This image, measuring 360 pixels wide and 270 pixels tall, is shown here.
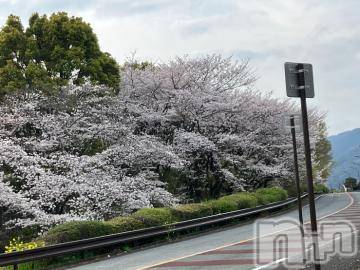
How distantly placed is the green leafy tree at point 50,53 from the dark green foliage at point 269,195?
10352 mm

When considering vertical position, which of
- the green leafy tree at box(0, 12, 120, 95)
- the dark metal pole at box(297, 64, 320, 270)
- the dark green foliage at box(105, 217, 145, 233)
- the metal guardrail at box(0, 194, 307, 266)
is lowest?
the metal guardrail at box(0, 194, 307, 266)

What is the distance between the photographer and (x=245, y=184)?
33.5m

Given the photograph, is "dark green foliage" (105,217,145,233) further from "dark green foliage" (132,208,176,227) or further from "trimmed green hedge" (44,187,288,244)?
"dark green foliage" (132,208,176,227)

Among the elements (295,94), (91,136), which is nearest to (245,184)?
(91,136)

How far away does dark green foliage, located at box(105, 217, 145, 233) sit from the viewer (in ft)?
54.9

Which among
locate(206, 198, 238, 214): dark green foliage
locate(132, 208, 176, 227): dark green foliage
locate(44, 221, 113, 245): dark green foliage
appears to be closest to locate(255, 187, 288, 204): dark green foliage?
locate(206, 198, 238, 214): dark green foliage

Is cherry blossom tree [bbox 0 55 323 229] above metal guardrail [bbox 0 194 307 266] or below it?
above

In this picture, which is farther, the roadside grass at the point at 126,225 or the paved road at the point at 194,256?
the roadside grass at the point at 126,225

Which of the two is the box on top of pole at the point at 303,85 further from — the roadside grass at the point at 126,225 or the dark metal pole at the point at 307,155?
the roadside grass at the point at 126,225

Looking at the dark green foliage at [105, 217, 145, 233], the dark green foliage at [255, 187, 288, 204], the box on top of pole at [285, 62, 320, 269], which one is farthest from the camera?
the dark green foliage at [255, 187, 288, 204]

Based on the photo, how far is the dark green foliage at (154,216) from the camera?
17.9 metres

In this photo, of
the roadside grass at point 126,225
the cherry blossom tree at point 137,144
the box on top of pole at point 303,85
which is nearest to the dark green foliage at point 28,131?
the cherry blossom tree at point 137,144

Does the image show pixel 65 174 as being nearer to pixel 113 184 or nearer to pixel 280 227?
pixel 113 184

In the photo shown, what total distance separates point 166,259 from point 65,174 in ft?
29.3
